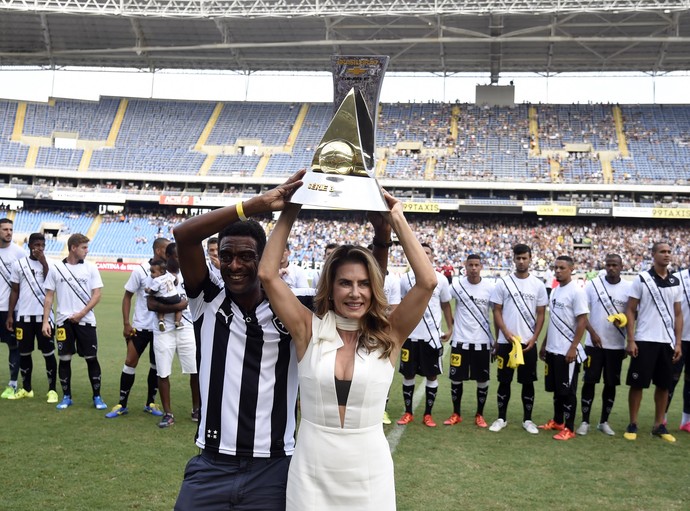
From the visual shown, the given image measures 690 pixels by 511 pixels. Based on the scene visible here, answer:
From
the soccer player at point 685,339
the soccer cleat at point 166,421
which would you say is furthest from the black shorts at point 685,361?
the soccer cleat at point 166,421

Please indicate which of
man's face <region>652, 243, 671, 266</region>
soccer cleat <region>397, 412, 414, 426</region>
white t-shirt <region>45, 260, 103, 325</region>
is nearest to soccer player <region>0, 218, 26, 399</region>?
white t-shirt <region>45, 260, 103, 325</region>

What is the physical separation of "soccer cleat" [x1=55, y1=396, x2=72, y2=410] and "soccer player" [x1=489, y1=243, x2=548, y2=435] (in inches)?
197

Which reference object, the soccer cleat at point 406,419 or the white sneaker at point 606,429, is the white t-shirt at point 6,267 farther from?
the white sneaker at point 606,429

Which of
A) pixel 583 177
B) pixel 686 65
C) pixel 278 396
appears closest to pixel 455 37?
pixel 583 177

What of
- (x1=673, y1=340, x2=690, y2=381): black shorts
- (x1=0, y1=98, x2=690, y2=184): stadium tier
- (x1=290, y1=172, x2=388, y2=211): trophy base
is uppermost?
(x1=0, y1=98, x2=690, y2=184): stadium tier

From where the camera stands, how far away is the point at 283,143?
47.2 metres

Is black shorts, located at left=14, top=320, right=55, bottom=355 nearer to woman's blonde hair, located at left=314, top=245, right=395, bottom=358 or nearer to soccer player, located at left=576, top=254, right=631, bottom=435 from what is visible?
soccer player, located at left=576, top=254, right=631, bottom=435

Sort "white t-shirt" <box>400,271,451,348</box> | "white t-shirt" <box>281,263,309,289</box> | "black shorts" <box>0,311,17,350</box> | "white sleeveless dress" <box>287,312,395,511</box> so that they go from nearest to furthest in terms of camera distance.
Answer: "white sleeveless dress" <box>287,312,395,511</box>, "white t-shirt" <box>400,271,451,348</box>, "white t-shirt" <box>281,263,309,289</box>, "black shorts" <box>0,311,17,350</box>

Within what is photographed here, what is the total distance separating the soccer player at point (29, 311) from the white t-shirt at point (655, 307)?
707 cm

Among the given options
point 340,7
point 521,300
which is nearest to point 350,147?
point 521,300

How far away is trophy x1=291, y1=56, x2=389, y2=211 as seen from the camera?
2.61 m

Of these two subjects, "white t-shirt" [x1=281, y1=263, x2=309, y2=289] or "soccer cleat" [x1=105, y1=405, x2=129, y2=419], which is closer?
"soccer cleat" [x1=105, y1=405, x2=129, y2=419]

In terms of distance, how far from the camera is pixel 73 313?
313 inches

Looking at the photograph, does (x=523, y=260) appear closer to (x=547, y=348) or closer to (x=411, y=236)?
(x=547, y=348)
